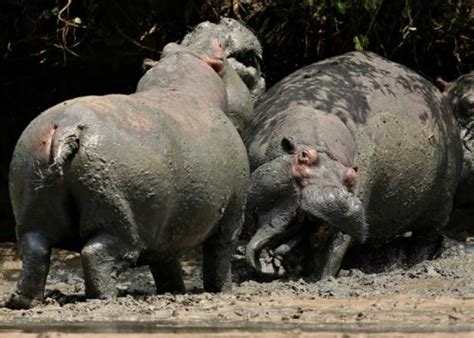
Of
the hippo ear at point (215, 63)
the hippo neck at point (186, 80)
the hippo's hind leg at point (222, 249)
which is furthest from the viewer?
the hippo ear at point (215, 63)

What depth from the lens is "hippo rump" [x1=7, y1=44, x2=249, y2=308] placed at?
6355mm

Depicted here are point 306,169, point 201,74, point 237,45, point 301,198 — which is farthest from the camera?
point 237,45

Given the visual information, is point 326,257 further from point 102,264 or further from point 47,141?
point 47,141

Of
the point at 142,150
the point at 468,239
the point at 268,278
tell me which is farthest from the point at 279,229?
the point at 468,239

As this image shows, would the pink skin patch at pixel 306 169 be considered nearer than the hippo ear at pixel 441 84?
Yes

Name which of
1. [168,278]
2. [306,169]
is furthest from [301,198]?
[168,278]

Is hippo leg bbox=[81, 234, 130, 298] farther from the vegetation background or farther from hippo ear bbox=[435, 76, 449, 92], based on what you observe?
hippo ear bbox=[435, 76, 449, 92]

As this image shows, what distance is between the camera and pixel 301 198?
8.18 metres

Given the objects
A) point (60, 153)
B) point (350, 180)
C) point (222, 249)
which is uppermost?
point (60, 153)

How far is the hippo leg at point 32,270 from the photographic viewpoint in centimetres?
647

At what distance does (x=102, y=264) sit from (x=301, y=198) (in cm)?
194

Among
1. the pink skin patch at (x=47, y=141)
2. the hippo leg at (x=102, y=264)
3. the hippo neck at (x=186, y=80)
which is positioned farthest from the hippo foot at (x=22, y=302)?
the hippo neck at (x=186, y=80)

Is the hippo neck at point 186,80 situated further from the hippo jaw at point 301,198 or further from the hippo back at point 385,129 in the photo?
the hippo back at point 385,129

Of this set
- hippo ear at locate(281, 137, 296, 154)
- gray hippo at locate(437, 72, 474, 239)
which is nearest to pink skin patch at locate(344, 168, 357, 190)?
hippo ear at locate(281, 137, 296, 154)
